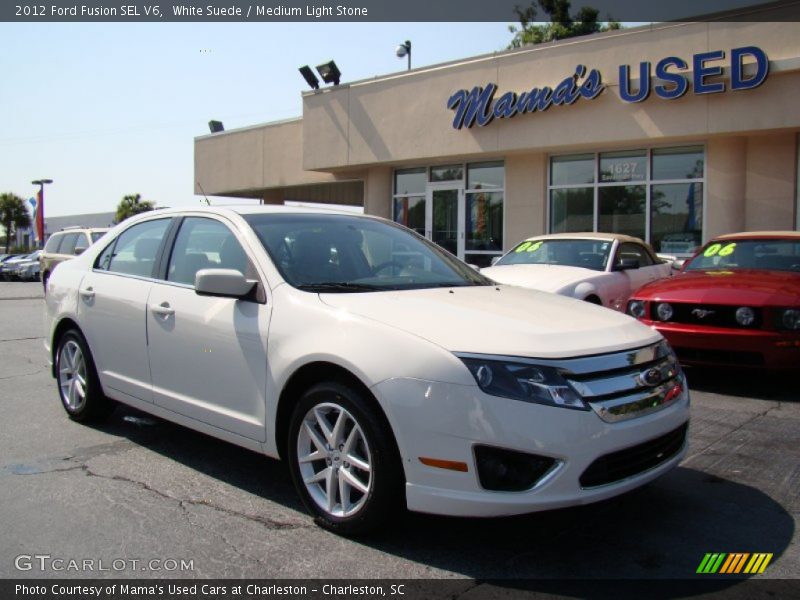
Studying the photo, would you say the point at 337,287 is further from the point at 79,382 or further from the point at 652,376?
the point at 79,382

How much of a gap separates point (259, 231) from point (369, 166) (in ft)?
49.5

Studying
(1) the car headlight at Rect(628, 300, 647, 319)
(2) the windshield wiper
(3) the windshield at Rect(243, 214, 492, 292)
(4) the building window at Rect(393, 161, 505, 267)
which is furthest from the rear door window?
(4) the building window at Rect(393, 161, 505, 267)

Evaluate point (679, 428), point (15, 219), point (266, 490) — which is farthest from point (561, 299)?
point (15, 219)

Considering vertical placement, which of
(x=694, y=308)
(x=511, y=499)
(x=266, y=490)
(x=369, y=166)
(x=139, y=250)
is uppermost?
(x=369, y=166)

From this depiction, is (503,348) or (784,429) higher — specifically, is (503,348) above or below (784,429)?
above

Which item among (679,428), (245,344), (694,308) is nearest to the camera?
(679,428)

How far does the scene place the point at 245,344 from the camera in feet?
12.4

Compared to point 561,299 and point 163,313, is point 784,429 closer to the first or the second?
point 561,299

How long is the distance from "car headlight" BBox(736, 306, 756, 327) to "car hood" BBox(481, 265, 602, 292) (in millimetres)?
1852

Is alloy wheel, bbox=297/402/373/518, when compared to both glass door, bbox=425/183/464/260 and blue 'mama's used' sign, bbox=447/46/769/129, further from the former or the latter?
glass door, bbox=425/183/464/260

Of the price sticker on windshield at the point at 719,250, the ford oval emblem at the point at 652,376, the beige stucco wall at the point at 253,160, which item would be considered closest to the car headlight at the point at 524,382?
the ford oval emblem at the point at 652,376

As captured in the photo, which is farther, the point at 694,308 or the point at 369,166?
the point at 369,166

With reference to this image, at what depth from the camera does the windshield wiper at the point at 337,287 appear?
3750 mm

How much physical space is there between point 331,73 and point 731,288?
14.9m
